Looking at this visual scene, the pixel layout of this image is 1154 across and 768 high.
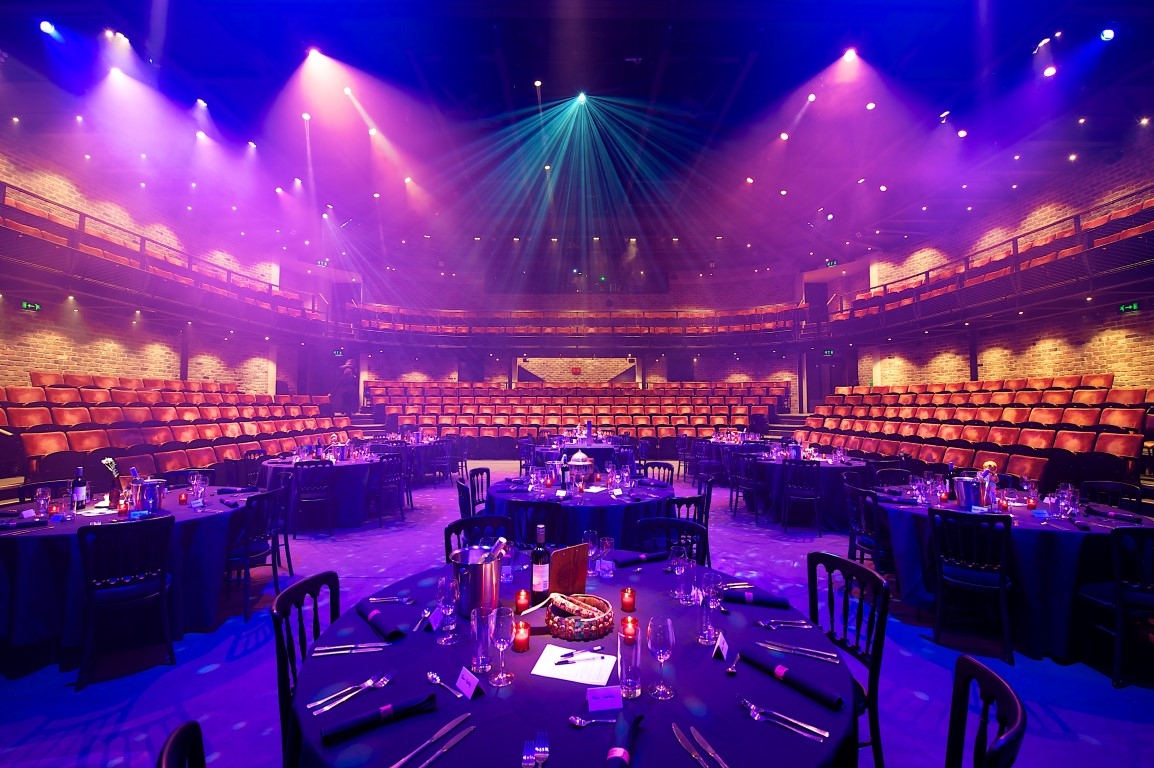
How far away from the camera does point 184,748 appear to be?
957 millimetres

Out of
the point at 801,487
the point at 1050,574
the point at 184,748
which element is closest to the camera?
the point at 184,748

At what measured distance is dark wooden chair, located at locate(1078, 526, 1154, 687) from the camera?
9.26ft

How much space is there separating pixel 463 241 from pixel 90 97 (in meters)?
11.0

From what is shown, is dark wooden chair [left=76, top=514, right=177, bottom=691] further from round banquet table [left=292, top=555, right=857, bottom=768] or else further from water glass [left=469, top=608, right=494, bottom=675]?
water glass [left=469, top=608, right=494, bottom=675]

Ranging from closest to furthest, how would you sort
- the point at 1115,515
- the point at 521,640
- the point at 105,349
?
the point at 521,640
the point at 1115,515
the point at 105,349

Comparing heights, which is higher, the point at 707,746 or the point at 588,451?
the point at 707,746

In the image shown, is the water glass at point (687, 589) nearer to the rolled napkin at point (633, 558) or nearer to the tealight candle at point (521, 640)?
the rolled napkin at point (633, 558)

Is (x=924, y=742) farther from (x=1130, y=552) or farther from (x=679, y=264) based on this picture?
(x=679, y=264)

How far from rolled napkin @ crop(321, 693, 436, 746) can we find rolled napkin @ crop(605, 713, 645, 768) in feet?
1.55

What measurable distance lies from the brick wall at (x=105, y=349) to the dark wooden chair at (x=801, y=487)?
13801 mm

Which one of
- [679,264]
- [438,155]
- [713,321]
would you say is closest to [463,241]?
[438,155]

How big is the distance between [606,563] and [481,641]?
977 millimetres

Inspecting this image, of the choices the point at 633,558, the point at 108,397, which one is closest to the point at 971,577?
the point at 633,558

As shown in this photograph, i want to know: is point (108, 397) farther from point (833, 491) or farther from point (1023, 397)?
point (1023, 397)
